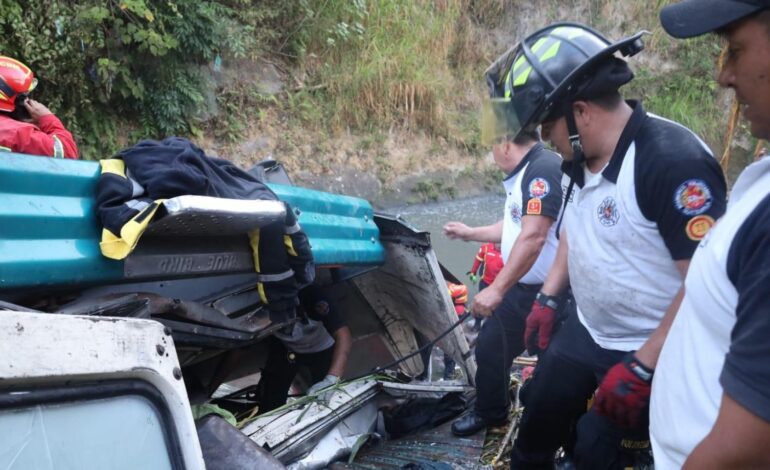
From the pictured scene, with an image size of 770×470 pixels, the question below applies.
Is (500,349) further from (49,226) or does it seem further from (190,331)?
(49,226)

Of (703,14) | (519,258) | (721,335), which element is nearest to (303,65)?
(519,258)

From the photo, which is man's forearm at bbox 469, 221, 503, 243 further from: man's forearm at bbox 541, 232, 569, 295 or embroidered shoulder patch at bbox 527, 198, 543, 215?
man's forearm at bbox 541, 232, 569, 295

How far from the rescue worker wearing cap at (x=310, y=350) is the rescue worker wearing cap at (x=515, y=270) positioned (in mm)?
773

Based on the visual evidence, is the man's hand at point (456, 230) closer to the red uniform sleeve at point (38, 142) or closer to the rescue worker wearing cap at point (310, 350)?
the rescue worker wearing cap at point (310, 350)

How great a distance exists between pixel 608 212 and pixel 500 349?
138cm

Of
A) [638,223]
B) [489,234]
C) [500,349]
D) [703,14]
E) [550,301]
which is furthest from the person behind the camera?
[489,234]

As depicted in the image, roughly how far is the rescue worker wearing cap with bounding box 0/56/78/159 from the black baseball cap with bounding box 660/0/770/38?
2323mm

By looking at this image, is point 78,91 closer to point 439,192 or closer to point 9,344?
point 439,192

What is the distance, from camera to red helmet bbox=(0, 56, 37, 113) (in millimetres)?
2975

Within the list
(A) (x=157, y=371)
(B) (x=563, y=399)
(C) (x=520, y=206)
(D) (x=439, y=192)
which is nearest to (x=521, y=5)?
(D) (x=439, y=192)

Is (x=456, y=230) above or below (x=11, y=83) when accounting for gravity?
below

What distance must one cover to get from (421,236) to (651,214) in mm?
1593

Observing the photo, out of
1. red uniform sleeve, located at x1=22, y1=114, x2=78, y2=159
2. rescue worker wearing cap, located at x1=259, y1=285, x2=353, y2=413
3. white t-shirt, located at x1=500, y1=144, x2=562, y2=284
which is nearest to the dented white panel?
rescue worker wearing cap, located at x1=259, y1=285, x2=353, y2=413

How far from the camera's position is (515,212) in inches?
130
